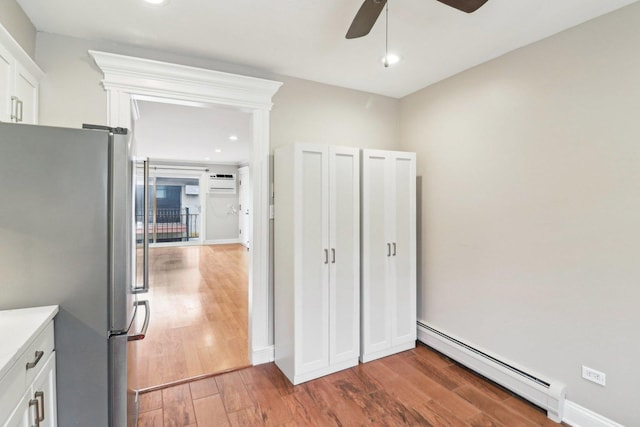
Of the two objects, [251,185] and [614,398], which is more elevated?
[251,185]

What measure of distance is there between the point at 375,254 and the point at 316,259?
0.61 m

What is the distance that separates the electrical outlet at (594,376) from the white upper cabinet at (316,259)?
5.15 feet

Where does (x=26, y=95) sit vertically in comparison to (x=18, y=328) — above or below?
above

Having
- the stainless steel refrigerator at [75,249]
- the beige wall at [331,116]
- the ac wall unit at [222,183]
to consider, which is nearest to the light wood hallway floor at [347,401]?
the stainless steel refrigerator at [75,249]

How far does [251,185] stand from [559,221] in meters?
2.35

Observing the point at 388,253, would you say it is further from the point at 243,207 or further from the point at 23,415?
the point at 243,207

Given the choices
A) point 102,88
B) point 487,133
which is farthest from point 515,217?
point 102,88

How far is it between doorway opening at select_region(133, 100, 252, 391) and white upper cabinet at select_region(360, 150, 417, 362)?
3.75 ft

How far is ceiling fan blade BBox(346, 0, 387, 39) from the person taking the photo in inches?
57.9

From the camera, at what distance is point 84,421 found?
153 centimetres

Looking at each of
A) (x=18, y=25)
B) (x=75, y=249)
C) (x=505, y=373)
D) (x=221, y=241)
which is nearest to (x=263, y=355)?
(x=75, y=249)

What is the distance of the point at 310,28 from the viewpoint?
2.12m

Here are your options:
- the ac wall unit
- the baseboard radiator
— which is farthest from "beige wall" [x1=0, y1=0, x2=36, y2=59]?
the ac wall unit

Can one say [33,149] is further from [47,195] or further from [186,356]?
[186,356]
